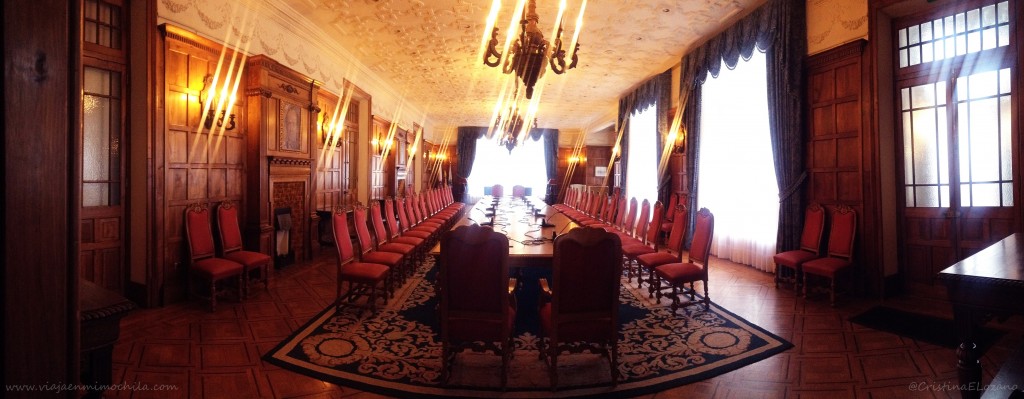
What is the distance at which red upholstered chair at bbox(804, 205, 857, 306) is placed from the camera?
Answer: 3938 millimetres

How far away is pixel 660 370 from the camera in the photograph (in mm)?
2646

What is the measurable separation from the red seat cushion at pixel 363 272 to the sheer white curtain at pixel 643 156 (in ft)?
20.2

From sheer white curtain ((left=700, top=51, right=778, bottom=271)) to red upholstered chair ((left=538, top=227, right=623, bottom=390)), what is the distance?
380 cm

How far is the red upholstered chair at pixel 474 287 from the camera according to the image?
2.35 m

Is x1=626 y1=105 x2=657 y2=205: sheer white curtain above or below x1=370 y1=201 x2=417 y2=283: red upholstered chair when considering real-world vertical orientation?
above

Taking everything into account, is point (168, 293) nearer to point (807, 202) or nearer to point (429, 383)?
point (429, 383)

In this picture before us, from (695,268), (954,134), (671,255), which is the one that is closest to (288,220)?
(671,255)

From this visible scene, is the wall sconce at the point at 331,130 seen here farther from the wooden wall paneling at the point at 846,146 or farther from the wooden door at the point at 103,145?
the wooden wall paneling at the point at 846,146

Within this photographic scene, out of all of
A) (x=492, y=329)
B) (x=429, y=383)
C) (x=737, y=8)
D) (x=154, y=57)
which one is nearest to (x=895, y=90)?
(x=737, y=8)

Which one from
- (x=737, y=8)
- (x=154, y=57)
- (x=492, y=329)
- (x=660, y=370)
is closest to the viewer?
(x=492, y=329)

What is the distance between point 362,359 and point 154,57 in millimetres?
3227

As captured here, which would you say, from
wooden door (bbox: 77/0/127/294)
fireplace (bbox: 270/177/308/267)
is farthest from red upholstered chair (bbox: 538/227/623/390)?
fireplace (bbox: 270/177/308/267)

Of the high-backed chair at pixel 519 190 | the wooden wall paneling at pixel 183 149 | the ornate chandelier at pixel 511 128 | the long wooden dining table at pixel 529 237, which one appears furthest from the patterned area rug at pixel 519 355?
the high-backed chair at pixel 519 190

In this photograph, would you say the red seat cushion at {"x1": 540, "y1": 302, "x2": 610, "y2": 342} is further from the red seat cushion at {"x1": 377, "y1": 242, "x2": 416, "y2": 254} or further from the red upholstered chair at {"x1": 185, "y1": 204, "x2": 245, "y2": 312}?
the red upholstered chair at {"x1": 185, "y1": 204, "x2": 245, "y2": 312}
